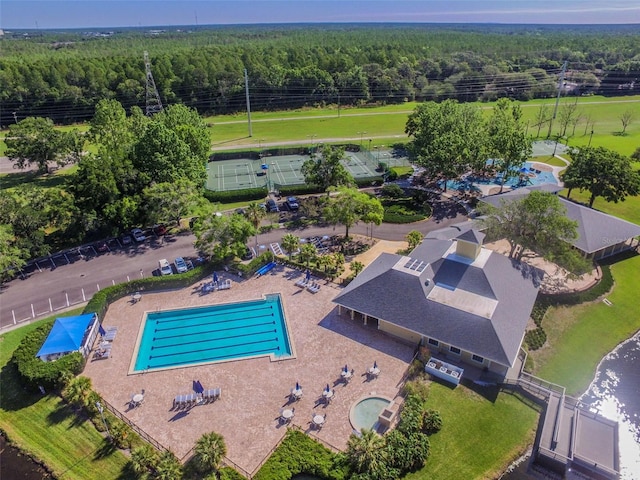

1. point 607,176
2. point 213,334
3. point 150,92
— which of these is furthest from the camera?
point 150,92

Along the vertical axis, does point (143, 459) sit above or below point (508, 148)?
below

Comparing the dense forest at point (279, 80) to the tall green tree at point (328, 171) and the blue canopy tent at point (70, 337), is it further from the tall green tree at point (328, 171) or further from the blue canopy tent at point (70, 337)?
the blue canopy tent at point (70, 337)

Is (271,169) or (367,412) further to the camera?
(271,169)

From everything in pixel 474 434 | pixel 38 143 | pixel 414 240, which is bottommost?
pixel 474 434

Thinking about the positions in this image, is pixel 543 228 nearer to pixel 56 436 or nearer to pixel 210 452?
pixel 210 452

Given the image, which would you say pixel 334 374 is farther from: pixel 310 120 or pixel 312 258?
pixel 310 120

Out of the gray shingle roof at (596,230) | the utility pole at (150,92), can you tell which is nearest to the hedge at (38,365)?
the gray shingle roof at (596,230)

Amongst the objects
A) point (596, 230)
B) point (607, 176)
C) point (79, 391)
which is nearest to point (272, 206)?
point (79, 391)
